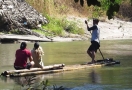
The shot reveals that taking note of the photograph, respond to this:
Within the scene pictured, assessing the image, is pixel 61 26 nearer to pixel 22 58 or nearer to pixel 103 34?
pixel 103 34

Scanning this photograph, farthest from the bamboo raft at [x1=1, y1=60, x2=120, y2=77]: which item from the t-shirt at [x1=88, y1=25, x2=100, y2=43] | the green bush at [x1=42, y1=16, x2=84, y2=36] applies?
the green bush at [x1=42, y1=16, x2=84, y2=36]

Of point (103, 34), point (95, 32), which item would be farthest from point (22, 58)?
point (103, 34)

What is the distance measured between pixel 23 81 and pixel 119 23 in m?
30.9

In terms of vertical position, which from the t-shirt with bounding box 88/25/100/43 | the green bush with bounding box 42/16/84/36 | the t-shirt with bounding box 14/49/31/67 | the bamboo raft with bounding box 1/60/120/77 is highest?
the green bush with bounding box 42/16/84/36

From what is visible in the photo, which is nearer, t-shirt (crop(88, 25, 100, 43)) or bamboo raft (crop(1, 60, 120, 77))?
bamboo raft (crop(1, 60, 120, 77))

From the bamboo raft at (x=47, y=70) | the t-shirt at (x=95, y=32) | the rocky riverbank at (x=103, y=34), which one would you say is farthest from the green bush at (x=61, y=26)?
the bamboo raft at (x=47, y=70)

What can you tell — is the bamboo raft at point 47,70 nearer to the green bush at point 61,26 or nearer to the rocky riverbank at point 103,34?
the rocky riverbank at point 103,34

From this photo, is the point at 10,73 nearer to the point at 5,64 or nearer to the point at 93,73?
the point at 93,73

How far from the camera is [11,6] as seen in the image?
36250 mm

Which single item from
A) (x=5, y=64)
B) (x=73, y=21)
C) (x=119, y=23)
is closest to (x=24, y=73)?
(x=5, y=64)

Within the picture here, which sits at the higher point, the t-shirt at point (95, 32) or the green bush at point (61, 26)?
the green bush at point (61, 26)

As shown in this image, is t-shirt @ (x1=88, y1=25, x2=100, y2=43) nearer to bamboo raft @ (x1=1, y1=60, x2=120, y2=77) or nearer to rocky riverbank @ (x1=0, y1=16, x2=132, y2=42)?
bamboo raft @ (x1=1, y1=60, x2=120, y2=77)

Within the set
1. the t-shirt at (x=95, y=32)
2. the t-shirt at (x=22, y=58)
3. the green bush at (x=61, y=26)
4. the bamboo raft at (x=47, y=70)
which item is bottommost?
the bamboo raft at (x=47, y=70)

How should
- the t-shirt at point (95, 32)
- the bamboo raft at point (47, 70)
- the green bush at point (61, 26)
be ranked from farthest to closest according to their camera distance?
the green bush at point (61, 26)
the t-shirt at point (95, 32)
the bamboo raft at point (47, 70)
